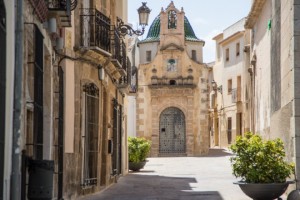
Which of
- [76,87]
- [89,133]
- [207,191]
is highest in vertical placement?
[76,87]

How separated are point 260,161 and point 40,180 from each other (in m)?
4.94

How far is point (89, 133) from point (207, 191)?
10.5 feet

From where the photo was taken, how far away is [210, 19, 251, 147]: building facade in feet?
152

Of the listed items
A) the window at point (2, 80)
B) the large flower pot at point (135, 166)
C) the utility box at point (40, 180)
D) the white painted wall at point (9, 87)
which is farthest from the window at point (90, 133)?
the large flower pot at point (135, 166)

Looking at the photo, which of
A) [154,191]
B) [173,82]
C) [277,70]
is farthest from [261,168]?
[173,82]

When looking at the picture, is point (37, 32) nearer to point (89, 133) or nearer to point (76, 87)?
point (76, 87)

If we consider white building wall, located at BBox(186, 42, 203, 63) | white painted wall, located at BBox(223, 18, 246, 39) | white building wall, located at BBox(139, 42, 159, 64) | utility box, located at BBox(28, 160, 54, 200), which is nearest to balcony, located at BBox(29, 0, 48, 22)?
utility box, located at BBox(28, 160, 54, 200)

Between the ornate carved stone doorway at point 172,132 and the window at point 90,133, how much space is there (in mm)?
27114

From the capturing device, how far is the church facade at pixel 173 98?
1649 inches

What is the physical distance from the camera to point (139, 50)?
46.9 m

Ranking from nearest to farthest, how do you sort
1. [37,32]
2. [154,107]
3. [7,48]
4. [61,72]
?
[7,48] → [37,32] → [61,72] → [154,107]

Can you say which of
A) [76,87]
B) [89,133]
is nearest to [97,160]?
[89,133]

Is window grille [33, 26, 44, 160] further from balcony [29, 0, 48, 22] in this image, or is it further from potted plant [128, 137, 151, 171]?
potted plant [128, 137, 151, 171]

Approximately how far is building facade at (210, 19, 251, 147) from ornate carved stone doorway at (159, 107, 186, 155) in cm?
421
